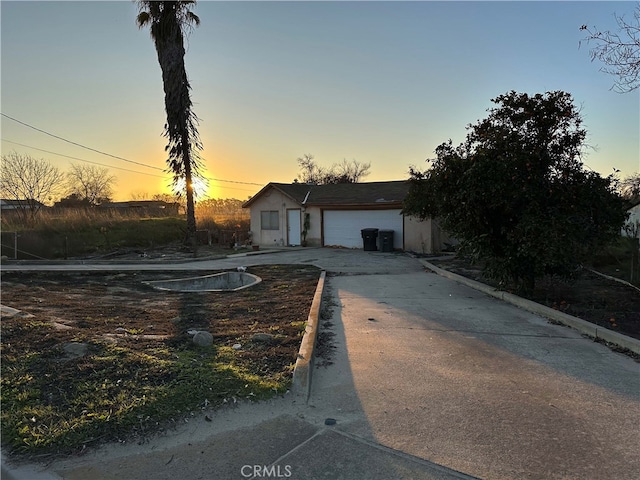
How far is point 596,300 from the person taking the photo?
27.5ft

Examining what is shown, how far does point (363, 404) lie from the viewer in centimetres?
385

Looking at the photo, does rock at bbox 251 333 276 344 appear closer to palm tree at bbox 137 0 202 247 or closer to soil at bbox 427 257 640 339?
soil at bbox 427 257 640 339

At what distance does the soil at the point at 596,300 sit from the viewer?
21.9 feet

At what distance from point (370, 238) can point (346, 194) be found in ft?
14.8

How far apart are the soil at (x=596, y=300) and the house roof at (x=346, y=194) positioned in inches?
427

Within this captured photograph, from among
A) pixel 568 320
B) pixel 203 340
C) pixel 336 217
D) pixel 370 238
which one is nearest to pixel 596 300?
pixel 568 320

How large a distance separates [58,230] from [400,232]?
59.5 ft

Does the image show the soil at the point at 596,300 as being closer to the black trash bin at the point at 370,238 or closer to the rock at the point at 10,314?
the rock at the point at 10,314

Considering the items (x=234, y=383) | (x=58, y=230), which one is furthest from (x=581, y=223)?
(x=58, y=230)

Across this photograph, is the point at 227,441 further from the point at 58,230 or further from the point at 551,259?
the point at 58,230

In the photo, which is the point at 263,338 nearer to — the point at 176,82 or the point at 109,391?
the point at 109,391

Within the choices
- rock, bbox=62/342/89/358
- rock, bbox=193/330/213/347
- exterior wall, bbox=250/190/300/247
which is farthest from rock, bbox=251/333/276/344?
exterior wall, bbox=250/190/300/247

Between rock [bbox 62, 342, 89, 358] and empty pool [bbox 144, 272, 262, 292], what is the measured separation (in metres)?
7.17

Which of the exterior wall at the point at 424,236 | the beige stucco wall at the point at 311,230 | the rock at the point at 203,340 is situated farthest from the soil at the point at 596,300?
the beige stucco wall at the point at 311,230
